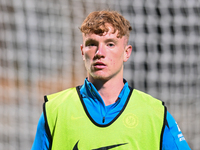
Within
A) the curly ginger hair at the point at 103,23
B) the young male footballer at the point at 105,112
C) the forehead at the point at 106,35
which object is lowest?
the young male footballer at the point at 105,112

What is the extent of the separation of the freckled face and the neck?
0.03 m

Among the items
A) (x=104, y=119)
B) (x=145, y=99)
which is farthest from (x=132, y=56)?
(x=104, y=119)

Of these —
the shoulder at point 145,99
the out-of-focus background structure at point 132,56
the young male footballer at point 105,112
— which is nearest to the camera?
the young male footballer at point 105,112

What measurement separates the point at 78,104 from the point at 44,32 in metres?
2.62

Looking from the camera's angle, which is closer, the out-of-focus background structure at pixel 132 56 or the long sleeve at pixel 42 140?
the long sleeve at pixel 42 140

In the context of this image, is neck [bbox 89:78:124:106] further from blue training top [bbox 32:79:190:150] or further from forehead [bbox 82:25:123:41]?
forehead [bbox 82:25:123:41]

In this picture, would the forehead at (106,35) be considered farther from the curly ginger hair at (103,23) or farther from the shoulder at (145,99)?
the shoulder at (145,99)

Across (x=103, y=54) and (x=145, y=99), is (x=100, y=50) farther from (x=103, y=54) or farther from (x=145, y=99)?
(x=145, y=99)

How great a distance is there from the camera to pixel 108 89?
103 centimetres

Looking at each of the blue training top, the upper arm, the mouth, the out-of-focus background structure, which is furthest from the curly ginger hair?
the out-of-focus background structure

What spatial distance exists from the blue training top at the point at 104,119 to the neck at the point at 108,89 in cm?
2

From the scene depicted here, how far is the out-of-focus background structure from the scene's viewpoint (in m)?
3.16

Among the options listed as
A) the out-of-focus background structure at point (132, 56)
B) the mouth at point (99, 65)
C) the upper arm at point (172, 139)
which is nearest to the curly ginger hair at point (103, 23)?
the mouth at point (99, 65)

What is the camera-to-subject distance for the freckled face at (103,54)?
98 cm
